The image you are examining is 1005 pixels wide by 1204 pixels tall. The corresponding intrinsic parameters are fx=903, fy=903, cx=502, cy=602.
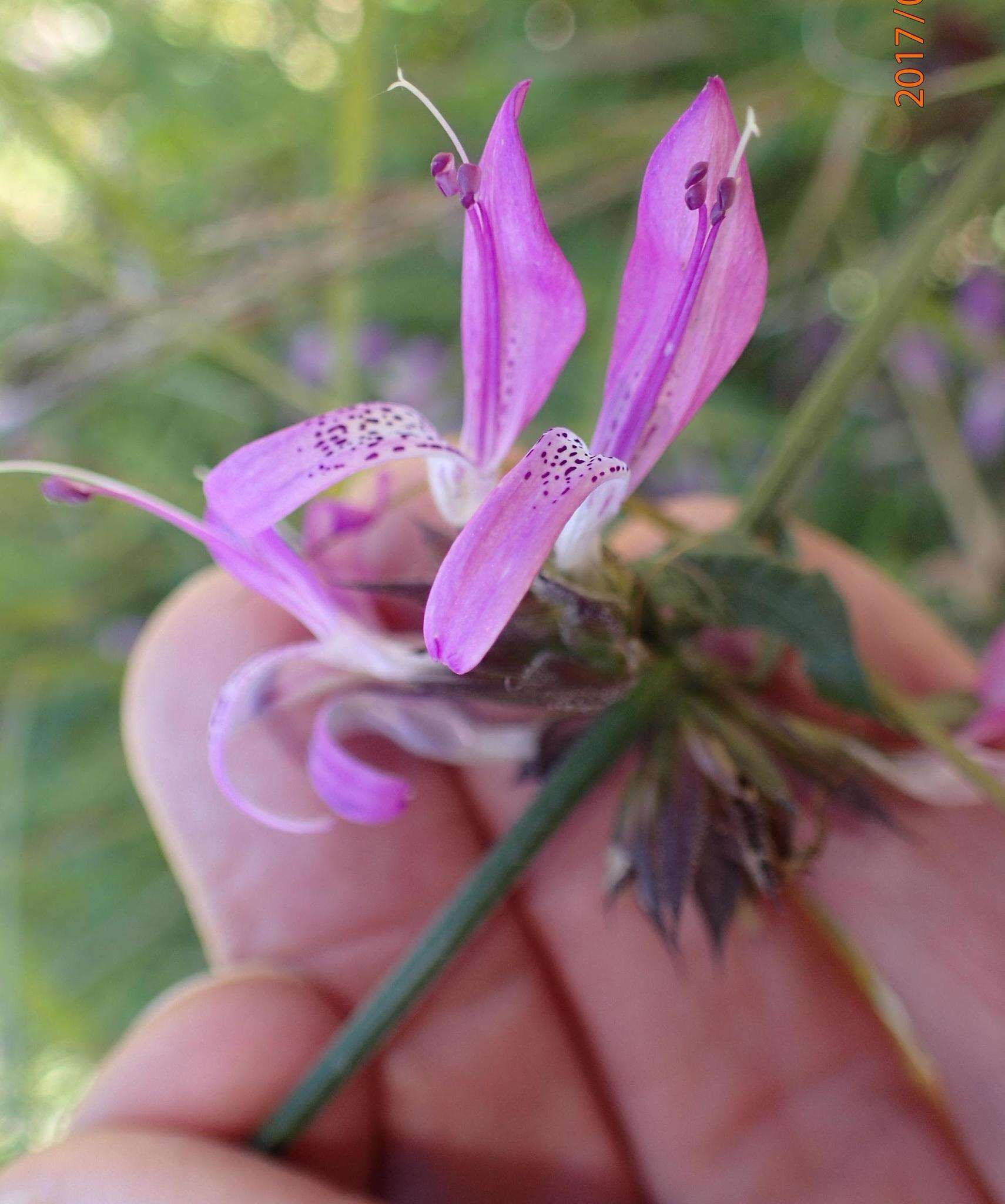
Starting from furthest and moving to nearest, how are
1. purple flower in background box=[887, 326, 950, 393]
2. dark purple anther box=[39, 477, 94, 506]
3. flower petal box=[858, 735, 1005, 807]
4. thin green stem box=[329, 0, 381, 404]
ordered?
purple flower in background box=[887, 326, 950, 393] < thin green stem box=[329, 0, 381, 404] < flower petal box=[858, 735, 1005, 807] < dark purple anther box=[39, 477, 94, 506]

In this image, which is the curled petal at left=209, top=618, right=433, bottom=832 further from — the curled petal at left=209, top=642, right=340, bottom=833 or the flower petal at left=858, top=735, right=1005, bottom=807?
the flower petal at left=858, top=735, right=1005, bottom=807

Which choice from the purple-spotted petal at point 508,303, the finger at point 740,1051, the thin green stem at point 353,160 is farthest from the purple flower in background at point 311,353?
the purple-spotted petal at point 508,303

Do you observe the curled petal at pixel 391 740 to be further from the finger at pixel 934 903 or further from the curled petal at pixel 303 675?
the finger at pixel 934 903

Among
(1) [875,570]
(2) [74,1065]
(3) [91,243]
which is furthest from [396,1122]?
(3) [91,243]

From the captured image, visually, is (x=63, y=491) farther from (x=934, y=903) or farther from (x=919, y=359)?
(x=919, y=359)

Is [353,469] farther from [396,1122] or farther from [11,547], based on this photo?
[11,547]

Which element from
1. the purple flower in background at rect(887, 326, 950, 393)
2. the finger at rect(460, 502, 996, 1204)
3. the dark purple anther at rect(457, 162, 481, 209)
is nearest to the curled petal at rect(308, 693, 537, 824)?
the finger at rect(460, 502, 996, 1204)

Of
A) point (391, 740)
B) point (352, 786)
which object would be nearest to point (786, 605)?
point (352, 786)

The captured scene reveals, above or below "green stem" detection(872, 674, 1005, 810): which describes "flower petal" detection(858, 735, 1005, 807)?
below
